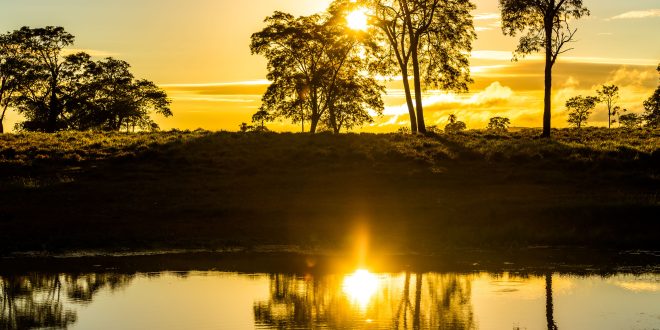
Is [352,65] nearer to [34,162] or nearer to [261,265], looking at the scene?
[34,162]

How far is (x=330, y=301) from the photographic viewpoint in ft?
70.6

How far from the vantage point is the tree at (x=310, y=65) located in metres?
83.1

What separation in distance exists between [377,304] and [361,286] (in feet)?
8.52

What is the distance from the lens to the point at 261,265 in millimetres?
27766

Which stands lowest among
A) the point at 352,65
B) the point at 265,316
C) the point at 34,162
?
the point at 265,316

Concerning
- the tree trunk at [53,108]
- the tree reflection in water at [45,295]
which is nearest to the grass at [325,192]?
the tree reflection in water at [45,295]

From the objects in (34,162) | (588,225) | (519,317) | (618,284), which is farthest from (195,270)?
(34,162)

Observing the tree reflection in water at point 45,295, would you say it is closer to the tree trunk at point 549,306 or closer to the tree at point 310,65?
the tree trunk at point 549,306

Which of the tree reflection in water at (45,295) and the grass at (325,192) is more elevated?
the grass at (325,192)

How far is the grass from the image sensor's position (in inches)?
1284

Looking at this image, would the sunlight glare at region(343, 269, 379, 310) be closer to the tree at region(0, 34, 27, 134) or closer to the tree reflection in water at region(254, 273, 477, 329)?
the tree reflection in water at region(254, 273, 477, 329)

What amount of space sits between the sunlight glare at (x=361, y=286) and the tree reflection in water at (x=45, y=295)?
21.8 ft

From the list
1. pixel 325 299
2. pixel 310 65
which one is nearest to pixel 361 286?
pixel 325 299

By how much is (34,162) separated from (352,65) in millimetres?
44094
